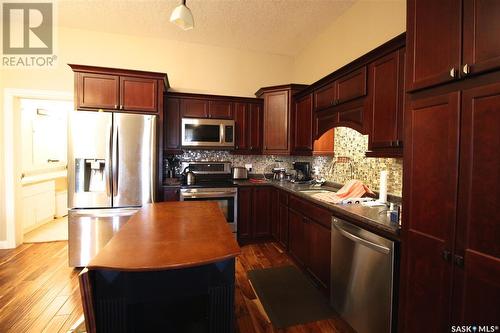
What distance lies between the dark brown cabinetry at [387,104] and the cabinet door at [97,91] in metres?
3.00

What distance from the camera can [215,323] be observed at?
124cm

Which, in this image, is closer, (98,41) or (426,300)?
(426,300)

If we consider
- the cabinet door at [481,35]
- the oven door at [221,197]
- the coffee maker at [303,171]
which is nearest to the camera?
the cabinet door at [481,35]

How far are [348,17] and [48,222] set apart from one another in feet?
19.8

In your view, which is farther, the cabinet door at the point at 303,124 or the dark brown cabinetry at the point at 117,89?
the cabinet door at the point at 303,124

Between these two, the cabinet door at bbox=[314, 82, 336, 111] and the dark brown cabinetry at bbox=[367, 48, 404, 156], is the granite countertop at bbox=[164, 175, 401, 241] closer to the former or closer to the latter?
the dark brown cabinetry at bbox=[367, 48, 404, 156]

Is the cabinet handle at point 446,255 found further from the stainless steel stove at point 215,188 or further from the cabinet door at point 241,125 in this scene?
the cabinet door at point 241,125

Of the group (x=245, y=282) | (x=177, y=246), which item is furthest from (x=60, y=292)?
(x=177, y=246)

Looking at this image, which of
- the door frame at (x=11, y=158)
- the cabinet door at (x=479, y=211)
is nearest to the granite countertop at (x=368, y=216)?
the cabinet door at (x=479, y=211)

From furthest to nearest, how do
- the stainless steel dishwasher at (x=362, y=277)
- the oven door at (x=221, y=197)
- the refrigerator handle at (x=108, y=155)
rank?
the oven door at (x=221, y=197), the refrigerator handle at (x=108, y=155), the stainless steel dishwasher at (x=362, y=277)

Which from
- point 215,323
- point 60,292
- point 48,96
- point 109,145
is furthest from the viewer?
point 48,96

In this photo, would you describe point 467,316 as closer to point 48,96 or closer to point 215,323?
point 215,323

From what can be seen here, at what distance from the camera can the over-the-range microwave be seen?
359cm

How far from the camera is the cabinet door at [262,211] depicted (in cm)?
362
